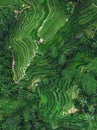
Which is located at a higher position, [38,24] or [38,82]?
[38,24]

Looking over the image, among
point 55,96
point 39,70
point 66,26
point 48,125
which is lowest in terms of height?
point 48,125

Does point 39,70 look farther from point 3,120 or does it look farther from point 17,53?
point 3,120

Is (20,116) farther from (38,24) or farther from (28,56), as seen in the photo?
(38,24)

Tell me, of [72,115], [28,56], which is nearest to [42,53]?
[28,56]

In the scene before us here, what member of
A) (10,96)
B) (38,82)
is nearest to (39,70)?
(38,82)

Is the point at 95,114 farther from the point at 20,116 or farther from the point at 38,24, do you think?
the point at 38,24

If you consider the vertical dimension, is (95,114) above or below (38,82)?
below

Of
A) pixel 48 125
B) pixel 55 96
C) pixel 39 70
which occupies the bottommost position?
pixel 48 125
